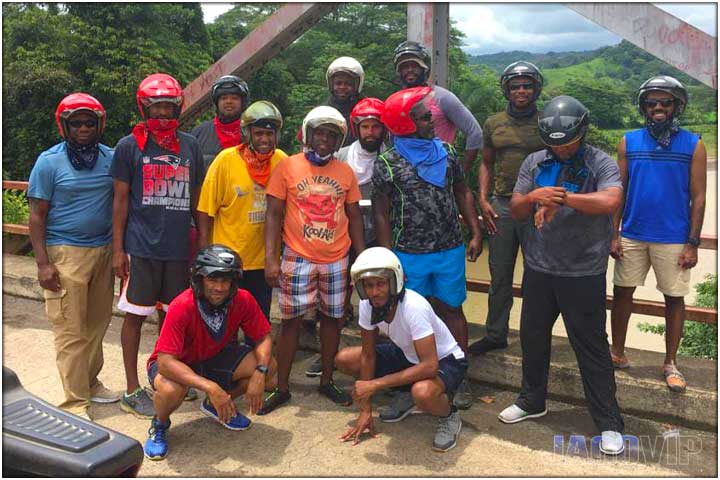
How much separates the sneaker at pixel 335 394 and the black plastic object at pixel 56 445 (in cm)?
210

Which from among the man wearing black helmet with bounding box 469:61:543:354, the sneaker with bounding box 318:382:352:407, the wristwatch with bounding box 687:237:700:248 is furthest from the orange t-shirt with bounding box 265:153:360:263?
the wristwatch with bounding box 687:237:700:248

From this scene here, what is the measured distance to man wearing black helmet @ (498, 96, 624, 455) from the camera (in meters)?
3.29

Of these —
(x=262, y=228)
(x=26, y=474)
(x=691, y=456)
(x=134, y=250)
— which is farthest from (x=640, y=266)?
(x=26, y=474)

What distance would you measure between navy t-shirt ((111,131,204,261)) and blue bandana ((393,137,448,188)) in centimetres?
125

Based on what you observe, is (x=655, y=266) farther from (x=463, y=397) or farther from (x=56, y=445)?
(x=56, y=445)

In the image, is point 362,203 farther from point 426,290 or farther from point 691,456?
point 691,456

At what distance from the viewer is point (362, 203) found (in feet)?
13.6

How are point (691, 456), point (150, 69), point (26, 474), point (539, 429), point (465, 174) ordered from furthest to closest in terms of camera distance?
1. point (150, 69)
2. point (465, 174)
3. point (539, 429)
4. point (691, 456)
5. point (26, 474)

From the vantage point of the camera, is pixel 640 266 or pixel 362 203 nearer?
pixel 640 266

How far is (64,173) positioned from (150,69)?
15.6m

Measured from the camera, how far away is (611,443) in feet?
11.2

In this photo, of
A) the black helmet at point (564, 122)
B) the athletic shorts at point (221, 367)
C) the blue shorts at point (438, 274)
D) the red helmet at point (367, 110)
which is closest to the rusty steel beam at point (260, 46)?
the red helmet at point (367, 110)

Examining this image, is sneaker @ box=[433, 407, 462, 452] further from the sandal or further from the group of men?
the sandal

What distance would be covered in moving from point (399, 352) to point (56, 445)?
6.99 ft
